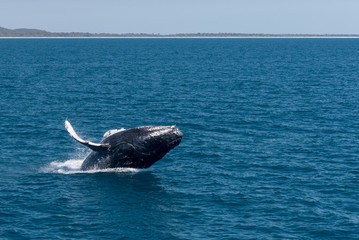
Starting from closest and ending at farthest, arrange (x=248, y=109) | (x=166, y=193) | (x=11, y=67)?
(x=166, y=193), (x=248, y=109), (x=11, y=67)

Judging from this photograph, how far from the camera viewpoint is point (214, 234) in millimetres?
32125

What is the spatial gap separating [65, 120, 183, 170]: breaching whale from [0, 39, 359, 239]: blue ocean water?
1.57 m

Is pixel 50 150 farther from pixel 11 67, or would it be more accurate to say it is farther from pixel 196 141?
pixel 11 67

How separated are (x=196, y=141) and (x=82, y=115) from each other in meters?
20.1

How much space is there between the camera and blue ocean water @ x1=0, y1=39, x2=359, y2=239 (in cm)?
3350

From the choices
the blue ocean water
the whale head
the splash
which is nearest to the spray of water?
the splash

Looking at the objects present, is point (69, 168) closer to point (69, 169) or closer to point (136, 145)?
point (69, 169)

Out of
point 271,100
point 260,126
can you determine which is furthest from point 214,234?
point 271,100

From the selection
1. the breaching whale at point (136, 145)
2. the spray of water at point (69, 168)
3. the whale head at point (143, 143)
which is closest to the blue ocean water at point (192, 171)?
the spray of water at point (69, 168)

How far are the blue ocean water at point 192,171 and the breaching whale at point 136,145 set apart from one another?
157cm

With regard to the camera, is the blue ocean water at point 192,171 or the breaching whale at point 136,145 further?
the breaching whale at point 136,145

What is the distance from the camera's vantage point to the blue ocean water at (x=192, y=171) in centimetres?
3350

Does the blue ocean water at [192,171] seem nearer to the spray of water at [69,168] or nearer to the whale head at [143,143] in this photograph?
the spray of water at [69,168]

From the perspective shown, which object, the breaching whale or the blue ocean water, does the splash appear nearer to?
the blue ocean water
